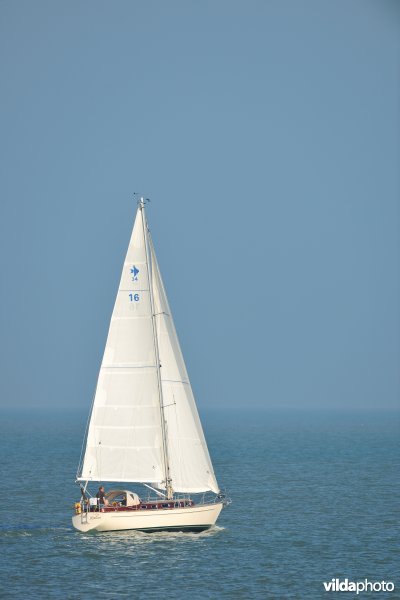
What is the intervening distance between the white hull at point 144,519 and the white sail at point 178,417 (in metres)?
1.96

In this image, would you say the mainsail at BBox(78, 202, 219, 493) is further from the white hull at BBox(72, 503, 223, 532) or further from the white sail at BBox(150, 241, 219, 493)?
the white hull at BBox(72, 503, 223, 532)

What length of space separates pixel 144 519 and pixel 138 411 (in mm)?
5779

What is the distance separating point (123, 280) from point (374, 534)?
19566 mm

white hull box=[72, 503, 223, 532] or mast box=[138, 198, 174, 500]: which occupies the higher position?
mast box=[138, 198, 174, 500]

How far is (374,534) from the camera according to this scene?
59.6m

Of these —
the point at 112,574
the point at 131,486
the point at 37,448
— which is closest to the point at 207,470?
the point at 112,574

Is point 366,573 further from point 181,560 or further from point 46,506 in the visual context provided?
point 46,506

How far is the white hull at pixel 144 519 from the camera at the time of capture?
2173 inches

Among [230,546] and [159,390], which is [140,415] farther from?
[230,546]

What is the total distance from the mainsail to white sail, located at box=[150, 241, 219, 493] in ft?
0.17

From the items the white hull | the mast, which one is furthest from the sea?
the mast

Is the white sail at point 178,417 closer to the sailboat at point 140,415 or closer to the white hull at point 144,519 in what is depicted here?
the sailboat at point 140,415

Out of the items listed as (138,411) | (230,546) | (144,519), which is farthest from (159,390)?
(230,546)

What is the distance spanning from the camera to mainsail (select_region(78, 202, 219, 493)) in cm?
5731
